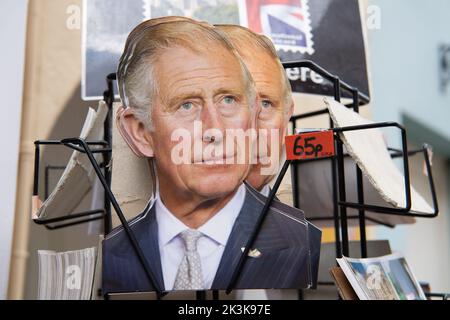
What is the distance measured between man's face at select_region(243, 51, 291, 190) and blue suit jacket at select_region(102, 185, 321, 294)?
0.05 m

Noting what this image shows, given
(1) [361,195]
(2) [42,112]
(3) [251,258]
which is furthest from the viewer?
(2) [42,112]

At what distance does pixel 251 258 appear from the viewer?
35.3 inches

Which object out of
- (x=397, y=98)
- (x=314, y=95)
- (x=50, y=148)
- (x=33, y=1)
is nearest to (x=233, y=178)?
(x=314, y=95)

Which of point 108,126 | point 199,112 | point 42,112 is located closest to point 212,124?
point 199,112

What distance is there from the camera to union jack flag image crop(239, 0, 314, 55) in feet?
Answer: 3.68

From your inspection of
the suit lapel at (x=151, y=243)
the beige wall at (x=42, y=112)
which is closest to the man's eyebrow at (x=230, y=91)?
the suit lapel at (x=151, y=243)

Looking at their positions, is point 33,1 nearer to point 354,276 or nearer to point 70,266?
point 70,266

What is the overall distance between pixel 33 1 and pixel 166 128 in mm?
622

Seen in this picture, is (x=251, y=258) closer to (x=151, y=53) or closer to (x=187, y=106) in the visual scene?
(x=187, y=106)

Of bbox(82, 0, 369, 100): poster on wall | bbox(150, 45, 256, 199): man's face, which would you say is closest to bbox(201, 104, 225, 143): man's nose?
bbox(150, 45, 256, 199): man's face

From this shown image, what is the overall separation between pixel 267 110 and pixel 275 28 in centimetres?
26

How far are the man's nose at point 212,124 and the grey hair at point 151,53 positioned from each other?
7 cm

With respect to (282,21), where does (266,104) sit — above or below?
below

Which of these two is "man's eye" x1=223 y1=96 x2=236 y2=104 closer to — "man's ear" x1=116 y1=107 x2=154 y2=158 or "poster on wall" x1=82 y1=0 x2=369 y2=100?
"man's ear" x1=116 y1=107 x2=154 y2=158
